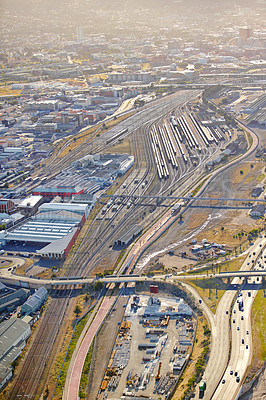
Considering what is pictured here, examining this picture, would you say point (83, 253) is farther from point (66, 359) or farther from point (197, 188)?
point (197, 188)

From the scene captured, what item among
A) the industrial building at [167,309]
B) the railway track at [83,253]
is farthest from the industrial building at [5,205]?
the industrial building at [167,309]

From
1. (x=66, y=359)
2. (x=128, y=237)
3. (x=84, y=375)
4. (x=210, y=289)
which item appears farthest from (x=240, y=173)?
(x=84, y=375)

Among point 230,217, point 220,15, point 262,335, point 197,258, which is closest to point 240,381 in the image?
point 262,335

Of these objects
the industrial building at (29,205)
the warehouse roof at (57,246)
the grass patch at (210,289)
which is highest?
the industrial building at (29,205)

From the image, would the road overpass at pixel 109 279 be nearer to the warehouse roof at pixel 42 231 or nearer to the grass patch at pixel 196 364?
the grass patch at pixel 196 364

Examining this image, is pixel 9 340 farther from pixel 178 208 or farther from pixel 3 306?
pixel 178 208

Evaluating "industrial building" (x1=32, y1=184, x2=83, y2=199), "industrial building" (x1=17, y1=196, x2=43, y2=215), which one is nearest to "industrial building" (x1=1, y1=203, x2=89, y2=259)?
"industrial building" (x1=17, y1=196, x2=43, y2=215)
